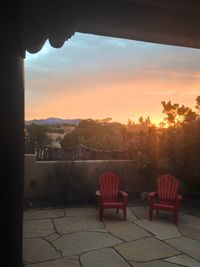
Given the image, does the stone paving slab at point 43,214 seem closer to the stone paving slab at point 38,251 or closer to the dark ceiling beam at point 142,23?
the stone paving slab at point 38,251

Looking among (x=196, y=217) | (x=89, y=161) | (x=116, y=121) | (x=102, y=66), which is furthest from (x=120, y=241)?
(x=116, y=121)

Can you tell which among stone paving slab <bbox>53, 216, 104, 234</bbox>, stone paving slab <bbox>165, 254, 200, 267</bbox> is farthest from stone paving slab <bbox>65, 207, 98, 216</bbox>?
stone paving slab <bbox>165, 254, 200, 267</bbox>

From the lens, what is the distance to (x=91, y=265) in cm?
426

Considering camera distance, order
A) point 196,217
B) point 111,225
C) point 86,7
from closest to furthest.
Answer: point 86,7
point 111,225
point 196,217

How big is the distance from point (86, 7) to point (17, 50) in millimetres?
778

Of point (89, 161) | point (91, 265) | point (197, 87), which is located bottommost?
point (91, 265)

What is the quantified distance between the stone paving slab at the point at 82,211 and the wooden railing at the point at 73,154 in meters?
1.80

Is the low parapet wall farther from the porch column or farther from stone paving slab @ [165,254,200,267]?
the porch column

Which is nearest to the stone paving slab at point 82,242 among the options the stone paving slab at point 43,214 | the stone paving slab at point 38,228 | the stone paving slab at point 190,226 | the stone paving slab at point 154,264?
the stone paving slab at point 38,228

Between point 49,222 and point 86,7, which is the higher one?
point 86,7

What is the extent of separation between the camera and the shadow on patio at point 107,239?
14.6 feet

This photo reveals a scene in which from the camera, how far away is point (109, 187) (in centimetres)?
705

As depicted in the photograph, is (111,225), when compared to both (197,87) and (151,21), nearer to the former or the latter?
(151,21)

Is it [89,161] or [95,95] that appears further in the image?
[95,95]
